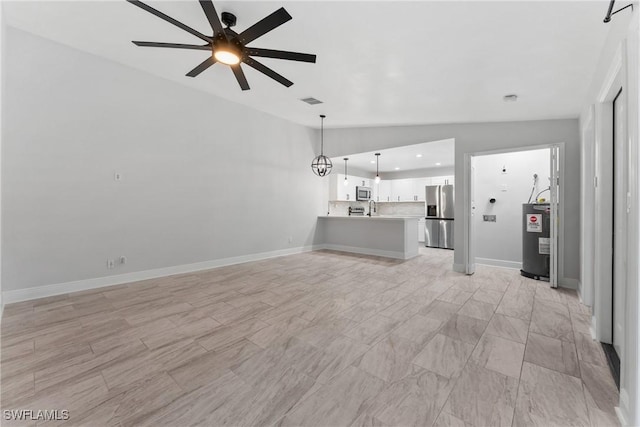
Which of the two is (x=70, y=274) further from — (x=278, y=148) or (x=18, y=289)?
(x=278, y=148)

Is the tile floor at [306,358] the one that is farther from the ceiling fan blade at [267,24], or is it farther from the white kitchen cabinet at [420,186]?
the white kitchen cabinet at [420,186]

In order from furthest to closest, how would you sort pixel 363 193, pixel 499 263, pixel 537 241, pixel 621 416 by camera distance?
pixel 363 193, pixel 499 263, pixel 537 241, pixel 621 416

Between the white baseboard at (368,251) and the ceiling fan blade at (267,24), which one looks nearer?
the ceiling fan blade at (267,24)

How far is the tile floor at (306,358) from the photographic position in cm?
142

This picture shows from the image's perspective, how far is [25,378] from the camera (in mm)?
1667

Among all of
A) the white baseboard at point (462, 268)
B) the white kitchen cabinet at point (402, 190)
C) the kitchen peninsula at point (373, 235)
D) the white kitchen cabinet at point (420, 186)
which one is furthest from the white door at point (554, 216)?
the white kitchen cabinet at point (402, 190)

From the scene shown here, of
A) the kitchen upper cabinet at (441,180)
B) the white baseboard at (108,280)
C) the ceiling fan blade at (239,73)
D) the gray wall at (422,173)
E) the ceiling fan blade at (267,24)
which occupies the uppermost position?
the ceiling fan blade at (239,73)

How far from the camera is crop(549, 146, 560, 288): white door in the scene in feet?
12.5

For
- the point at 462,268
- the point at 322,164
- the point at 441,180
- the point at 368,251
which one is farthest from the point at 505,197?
the point at 322,164

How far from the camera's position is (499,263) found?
200 inches

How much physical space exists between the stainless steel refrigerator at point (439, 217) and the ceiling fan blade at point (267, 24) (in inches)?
271

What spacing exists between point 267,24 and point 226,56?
0.65 meters

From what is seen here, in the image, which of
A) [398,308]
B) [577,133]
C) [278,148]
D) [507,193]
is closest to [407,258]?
[507,193]

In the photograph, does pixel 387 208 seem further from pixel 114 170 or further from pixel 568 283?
pixel 114 170
